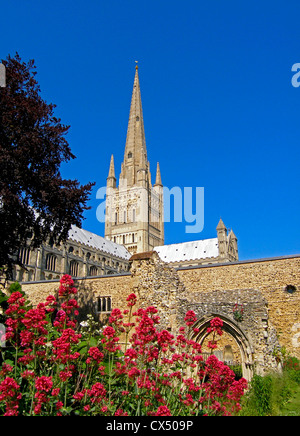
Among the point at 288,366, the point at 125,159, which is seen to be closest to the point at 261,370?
the point at 288,366

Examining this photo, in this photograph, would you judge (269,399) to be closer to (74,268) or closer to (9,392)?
(9,392)

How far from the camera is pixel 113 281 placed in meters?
17.8

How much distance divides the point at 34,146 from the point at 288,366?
13.0m

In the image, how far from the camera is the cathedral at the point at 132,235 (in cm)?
5669

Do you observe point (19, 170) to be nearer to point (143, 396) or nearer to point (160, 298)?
point (160, 298)

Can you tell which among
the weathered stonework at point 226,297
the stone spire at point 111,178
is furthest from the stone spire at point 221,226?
the weathered stonework at point 226,297

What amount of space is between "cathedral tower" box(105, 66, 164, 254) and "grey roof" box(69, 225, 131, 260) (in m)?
6.17

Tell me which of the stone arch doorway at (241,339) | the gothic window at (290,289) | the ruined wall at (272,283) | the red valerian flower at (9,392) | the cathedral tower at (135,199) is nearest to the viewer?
the red valerian flower at (9,392)

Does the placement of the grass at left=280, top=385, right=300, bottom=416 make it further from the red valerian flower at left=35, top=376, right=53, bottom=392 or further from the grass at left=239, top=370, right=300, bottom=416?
the red valerian flower at left=35, top=376, right=53, bottom=392

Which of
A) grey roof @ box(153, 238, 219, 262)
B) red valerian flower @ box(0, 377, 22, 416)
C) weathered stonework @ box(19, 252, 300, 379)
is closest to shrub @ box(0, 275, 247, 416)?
red valerian flower @ box(0, 377, 22, 416)

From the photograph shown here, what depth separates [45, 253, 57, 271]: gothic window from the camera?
48.2m

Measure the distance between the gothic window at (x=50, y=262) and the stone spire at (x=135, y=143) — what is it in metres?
42.1

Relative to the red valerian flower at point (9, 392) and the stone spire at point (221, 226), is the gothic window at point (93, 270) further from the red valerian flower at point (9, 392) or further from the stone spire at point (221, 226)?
the red valerian flower at point (9, 392)

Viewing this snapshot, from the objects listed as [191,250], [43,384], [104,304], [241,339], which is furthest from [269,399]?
[191,250]
